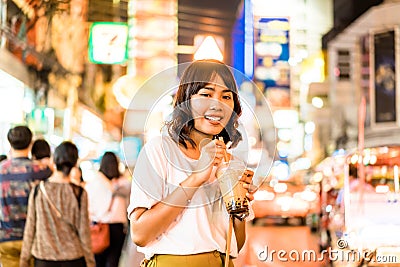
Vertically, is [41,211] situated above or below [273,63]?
below

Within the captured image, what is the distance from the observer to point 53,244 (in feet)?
12.6

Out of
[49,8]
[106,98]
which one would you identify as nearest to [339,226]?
[49,8]

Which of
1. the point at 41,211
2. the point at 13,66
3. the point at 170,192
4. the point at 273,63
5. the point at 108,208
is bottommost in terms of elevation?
the point at 108,208

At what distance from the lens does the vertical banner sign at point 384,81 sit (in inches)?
368

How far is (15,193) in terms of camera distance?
4.04 m

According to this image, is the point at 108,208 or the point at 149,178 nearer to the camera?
the point at 149,178

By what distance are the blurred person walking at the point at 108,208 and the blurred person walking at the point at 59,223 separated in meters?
1.56

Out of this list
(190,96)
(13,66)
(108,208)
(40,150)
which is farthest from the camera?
(13,66)

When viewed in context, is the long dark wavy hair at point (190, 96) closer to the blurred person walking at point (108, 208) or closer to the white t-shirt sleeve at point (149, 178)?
the white t-shirt sleeve at point (149, 178)

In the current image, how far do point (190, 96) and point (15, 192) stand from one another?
7.99 ft

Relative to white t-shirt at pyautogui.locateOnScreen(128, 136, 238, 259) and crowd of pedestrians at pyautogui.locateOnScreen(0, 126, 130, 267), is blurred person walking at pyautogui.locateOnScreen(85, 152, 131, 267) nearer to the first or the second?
crowd of pedestrians at pyautogui.locateOnScreen(0, 126, 130, 267)

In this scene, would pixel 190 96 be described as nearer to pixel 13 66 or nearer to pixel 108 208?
pixel 108 208

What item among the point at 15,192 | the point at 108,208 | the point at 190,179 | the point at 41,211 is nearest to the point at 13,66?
the point at 108,208

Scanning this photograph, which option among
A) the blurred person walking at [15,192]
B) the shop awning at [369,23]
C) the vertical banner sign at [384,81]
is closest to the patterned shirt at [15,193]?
the blurred person walking at [15,192]
